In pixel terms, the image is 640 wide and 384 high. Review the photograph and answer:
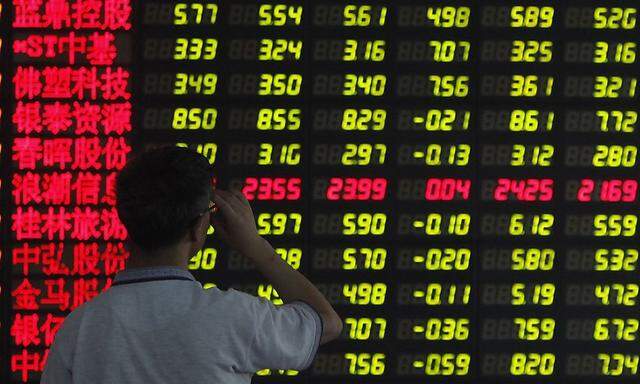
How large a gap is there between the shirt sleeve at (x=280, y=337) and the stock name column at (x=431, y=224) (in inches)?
104

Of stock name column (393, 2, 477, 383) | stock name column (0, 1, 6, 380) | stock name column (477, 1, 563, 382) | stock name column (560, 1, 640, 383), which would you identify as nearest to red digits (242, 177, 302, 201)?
stock name column (393, 2, 477, 383)

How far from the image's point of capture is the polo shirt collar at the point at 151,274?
1.72 m

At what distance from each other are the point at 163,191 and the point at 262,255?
266 mm

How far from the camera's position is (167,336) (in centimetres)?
165

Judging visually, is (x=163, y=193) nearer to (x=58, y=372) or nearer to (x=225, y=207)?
(x=225, y=207)

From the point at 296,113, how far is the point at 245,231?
8.63 feet

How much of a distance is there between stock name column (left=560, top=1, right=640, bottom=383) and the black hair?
122 inches

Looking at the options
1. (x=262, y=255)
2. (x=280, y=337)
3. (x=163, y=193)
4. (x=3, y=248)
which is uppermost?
(x=163, y=193)

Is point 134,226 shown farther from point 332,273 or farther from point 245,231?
point 332,273

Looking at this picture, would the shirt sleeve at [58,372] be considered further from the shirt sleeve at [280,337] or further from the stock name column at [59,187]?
the stock name column at [59,187]

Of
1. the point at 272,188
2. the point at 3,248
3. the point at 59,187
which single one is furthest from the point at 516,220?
the point at 3,248

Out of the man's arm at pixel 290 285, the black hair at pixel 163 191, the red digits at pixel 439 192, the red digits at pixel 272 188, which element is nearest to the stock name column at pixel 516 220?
the red digits at pixel 439 192

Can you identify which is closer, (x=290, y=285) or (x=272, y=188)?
(x=290, y=285)

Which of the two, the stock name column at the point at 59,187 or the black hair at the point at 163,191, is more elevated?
the black hair at the point at 163,191
